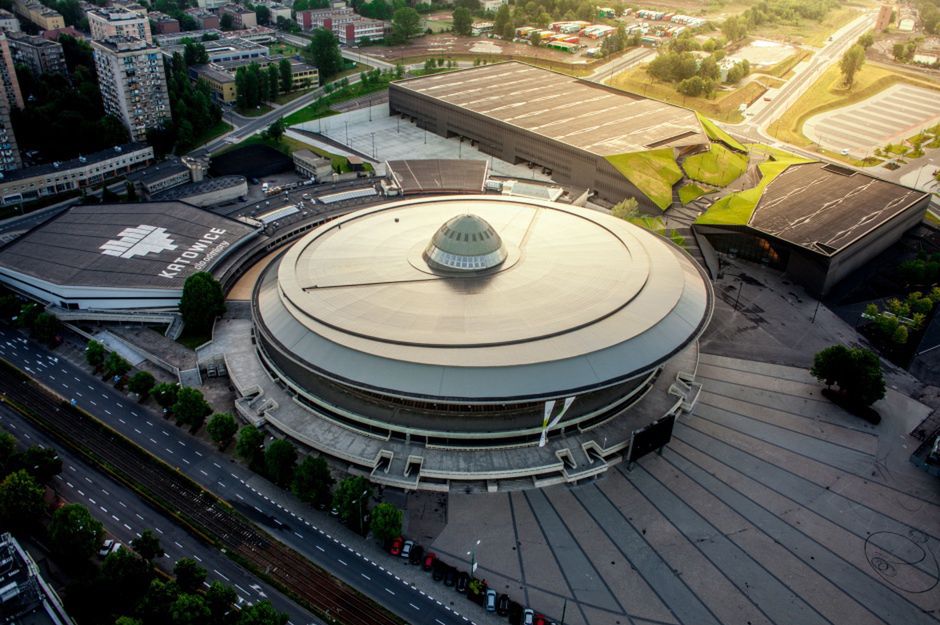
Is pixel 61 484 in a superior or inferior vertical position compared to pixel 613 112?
inferior

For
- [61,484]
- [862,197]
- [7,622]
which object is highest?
[862,197]

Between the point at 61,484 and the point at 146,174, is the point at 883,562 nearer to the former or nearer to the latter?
the point at 61,484

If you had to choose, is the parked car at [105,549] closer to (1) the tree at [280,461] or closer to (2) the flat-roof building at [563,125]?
(1) the tree at [280,461]

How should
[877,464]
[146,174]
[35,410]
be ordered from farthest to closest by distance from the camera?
[146,174] → [35,410] → [877,464]

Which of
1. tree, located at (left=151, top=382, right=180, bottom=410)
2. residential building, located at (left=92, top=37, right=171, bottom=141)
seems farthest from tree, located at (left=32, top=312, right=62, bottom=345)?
residential building, located at (left=92, top=37, right=171, bottom=141)

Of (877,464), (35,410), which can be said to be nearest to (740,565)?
(877,464)

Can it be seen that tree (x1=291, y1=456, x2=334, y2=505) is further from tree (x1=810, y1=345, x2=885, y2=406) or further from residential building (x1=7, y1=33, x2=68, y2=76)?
residential building (x1=7, y1=33, x2=68, y2=76)
